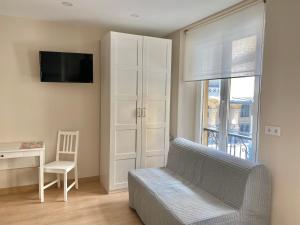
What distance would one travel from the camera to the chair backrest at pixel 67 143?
11.9 feet

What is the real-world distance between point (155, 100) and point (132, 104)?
15.1 inches

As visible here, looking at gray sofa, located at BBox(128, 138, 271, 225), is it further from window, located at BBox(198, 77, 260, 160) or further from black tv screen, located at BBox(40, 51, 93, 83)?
black tv screen, located at BBox(40, 51, 93, 83)

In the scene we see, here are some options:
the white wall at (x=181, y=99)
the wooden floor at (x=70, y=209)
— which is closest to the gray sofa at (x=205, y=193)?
the wooden floor at (x=70, y=209)

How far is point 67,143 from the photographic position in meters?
3.69

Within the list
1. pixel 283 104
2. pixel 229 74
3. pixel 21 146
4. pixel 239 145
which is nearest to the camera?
pixel 283 104

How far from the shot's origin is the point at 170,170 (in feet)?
10.4

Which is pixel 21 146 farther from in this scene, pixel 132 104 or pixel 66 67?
pixel 132 104

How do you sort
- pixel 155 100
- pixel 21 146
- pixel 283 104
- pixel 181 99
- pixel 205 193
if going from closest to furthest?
1. pixel 283 104
2. pixel 205 193
3. pixel 21 146
4. pixel 155 100
5. pixel 181 99

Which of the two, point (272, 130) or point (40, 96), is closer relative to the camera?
point (272, 130)

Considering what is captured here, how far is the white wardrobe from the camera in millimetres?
3398

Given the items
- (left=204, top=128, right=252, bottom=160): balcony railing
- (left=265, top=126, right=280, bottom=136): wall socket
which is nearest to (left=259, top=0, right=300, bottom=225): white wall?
(left=265, top=126, right=280, bottom=136): wall socket

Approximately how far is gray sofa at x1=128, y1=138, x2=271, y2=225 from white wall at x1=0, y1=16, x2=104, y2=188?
1377mm

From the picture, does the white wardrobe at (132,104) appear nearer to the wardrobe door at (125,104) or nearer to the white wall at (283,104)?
the wardrobe door at (125,104)

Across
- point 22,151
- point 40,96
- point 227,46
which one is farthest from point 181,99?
point 22,151
